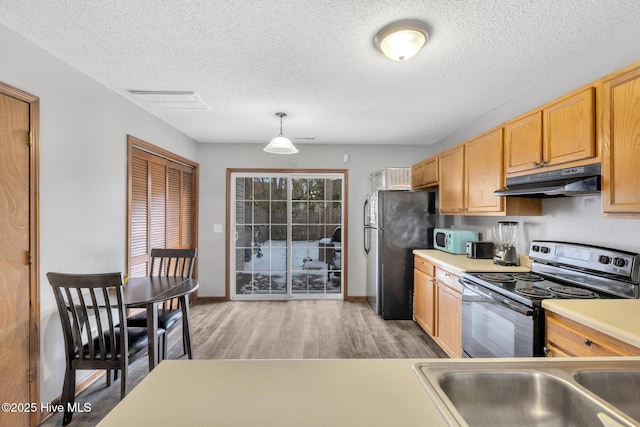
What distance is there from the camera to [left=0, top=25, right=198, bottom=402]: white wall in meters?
1.98

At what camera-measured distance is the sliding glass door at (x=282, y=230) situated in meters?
4.64

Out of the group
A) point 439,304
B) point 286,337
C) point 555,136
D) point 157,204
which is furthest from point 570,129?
point 157,204

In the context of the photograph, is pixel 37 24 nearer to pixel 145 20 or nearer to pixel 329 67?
pixel 145 20

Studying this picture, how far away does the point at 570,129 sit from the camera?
1.88 meters

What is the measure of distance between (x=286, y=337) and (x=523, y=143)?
2.84 metres

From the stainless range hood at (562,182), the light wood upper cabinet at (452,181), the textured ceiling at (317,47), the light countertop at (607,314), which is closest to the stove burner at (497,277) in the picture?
the light countertop at (607,314)

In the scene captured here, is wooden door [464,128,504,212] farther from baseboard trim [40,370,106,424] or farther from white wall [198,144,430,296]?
baseboard trim [40,370,106,424]

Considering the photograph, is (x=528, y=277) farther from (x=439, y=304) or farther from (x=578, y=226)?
(x=439, y=304)

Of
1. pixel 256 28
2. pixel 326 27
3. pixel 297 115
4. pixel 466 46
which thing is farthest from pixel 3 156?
pixel 466 46

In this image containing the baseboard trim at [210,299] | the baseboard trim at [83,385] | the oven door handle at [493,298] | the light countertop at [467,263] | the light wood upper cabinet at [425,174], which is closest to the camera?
the oven door handle at [493,298]

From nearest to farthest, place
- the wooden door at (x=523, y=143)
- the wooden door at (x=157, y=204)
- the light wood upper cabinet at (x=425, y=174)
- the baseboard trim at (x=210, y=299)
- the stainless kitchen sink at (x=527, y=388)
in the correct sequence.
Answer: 1. the stainless kitchen sink at (x=527, y=388)
2. the wooden door at (x=523, y=143)
3. the wooden door at (x=157, y=204)
4. the light wood upper cabinet at (x=425, y=174)
5. the baseboard trim at (x=210, y=299)

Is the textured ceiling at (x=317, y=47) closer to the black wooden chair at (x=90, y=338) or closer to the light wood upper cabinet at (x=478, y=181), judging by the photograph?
the light wood upper cabinet at (x=478, y=181)

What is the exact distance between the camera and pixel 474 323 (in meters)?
2.26

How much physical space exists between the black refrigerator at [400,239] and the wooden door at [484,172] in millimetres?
760
